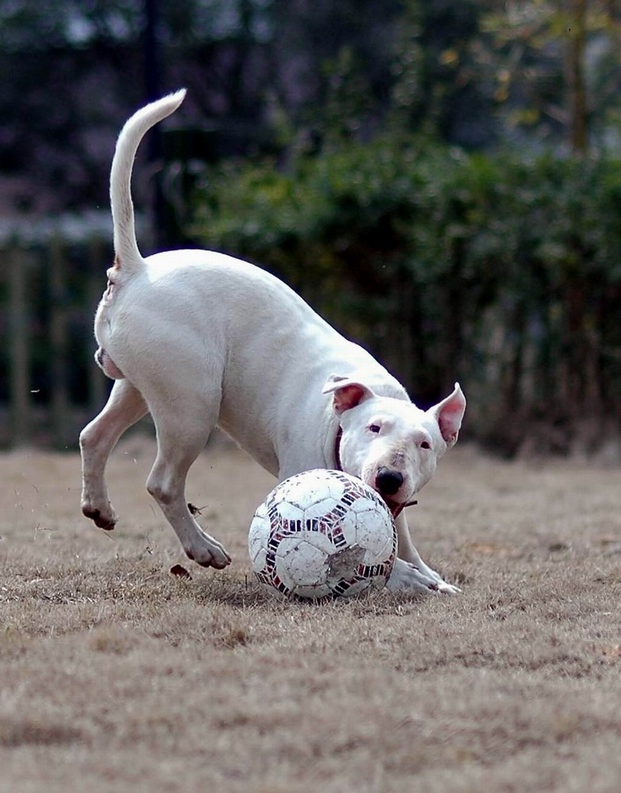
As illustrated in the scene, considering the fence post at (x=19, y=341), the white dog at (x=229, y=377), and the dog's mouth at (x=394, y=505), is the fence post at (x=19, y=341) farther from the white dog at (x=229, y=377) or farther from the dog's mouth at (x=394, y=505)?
the dog's mouth at (x=394, y=505)

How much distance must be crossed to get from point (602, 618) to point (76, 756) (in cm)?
210

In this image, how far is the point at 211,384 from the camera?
5.24 meters

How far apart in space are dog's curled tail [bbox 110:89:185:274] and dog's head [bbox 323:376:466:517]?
3.51ft

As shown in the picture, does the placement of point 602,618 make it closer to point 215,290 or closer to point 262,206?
point 215,290

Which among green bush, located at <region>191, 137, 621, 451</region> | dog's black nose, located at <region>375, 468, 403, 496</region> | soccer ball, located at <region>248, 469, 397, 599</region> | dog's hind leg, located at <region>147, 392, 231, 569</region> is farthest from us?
green bush, located at <region>191, 137, 621, 451</region>

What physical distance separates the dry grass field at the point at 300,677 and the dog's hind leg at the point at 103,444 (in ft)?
0.63

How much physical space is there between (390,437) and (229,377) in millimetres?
A: 911

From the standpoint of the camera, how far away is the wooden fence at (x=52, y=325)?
1186 cm

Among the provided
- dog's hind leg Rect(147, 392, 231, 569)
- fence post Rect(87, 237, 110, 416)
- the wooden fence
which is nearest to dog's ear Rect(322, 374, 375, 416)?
dog's hind leg Rect(147, 392, 231, 569)

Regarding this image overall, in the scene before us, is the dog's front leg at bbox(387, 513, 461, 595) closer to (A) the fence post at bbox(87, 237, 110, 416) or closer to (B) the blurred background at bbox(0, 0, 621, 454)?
(B) the blurred background at bbox(0, 0, 621, 454)

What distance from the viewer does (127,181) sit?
5.57 metres

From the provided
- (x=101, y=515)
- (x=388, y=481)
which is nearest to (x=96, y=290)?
(x=101, y=515)

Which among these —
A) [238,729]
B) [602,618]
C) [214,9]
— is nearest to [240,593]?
[602,618]

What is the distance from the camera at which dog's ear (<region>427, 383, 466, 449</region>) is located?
16.5 ft
